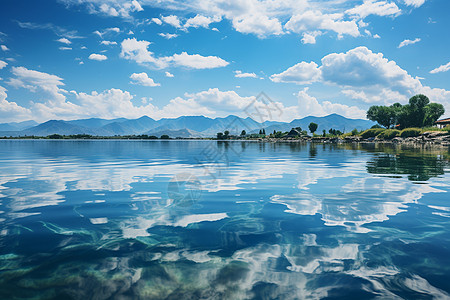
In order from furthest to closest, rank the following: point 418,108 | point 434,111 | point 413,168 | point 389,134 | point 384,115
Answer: point 384,115 < point 434,111 < point 389,134 < point 418,108 < point 413,168

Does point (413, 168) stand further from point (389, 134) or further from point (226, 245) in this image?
point (389, 134)

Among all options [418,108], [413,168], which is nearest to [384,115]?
[418,108]

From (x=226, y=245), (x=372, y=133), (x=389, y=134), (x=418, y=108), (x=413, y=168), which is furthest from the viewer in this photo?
(x=372, y=133)

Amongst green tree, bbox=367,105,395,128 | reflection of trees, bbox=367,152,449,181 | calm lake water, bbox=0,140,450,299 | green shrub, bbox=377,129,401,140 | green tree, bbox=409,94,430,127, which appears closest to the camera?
calm lake water, bbox=0,140,450,299

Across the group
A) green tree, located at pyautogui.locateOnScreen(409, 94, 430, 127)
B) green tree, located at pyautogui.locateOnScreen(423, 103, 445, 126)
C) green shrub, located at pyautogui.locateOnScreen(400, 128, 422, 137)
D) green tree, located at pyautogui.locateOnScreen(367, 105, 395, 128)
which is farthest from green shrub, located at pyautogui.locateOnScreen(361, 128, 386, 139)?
green tree, located at pyautogui.locateOnScreen(423, 103, 445, 126)

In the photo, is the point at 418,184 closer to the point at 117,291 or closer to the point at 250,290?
the point at 250,290

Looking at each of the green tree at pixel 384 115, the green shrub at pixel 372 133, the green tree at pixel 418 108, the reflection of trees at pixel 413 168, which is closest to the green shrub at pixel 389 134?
the green shrub at pixel 372 133

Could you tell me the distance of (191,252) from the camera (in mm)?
7660

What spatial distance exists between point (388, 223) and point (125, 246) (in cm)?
973

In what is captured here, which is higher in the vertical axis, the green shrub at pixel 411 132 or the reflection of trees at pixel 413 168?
the green shrub at pixel 411 132

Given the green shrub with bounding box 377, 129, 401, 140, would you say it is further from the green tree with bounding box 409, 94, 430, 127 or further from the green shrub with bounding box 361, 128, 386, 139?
the green tree with bounding box 409, 94, 430, 127

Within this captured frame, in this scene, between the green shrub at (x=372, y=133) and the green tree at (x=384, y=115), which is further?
the green tree at (x=384, y=115)

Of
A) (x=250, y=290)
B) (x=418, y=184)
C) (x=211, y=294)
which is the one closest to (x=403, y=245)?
(x=250, y=290)

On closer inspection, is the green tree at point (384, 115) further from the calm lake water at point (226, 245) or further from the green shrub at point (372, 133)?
the calm lake water at point (226, 245)
